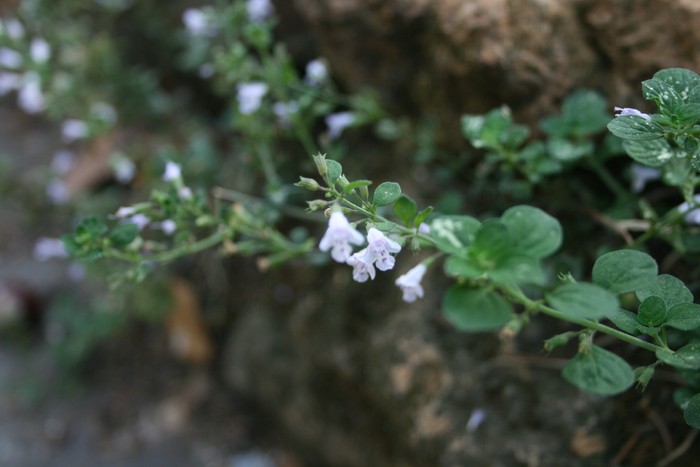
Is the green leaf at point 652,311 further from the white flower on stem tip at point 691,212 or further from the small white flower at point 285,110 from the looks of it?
the small white flower at point 285,110

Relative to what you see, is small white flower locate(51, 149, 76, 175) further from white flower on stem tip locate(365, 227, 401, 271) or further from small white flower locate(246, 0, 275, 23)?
white flower on stem tip locate(365, 227, 401, 271)

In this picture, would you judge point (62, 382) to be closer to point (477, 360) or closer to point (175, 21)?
point (175, 21)

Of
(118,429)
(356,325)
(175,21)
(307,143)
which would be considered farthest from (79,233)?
(175,21)

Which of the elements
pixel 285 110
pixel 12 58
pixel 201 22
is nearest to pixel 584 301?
pixel 285 110

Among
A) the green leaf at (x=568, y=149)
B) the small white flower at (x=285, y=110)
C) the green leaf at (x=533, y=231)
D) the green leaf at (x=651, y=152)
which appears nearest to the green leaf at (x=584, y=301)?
the green leaf at (x=533, y=231)

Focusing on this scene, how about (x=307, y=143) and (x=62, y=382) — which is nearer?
(x=307, y=143)

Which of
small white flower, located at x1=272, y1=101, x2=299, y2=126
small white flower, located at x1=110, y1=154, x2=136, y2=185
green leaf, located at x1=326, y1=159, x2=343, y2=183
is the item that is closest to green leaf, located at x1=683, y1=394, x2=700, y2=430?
green leaf, located at x1=326, y1=159, x2=343, y2=183
